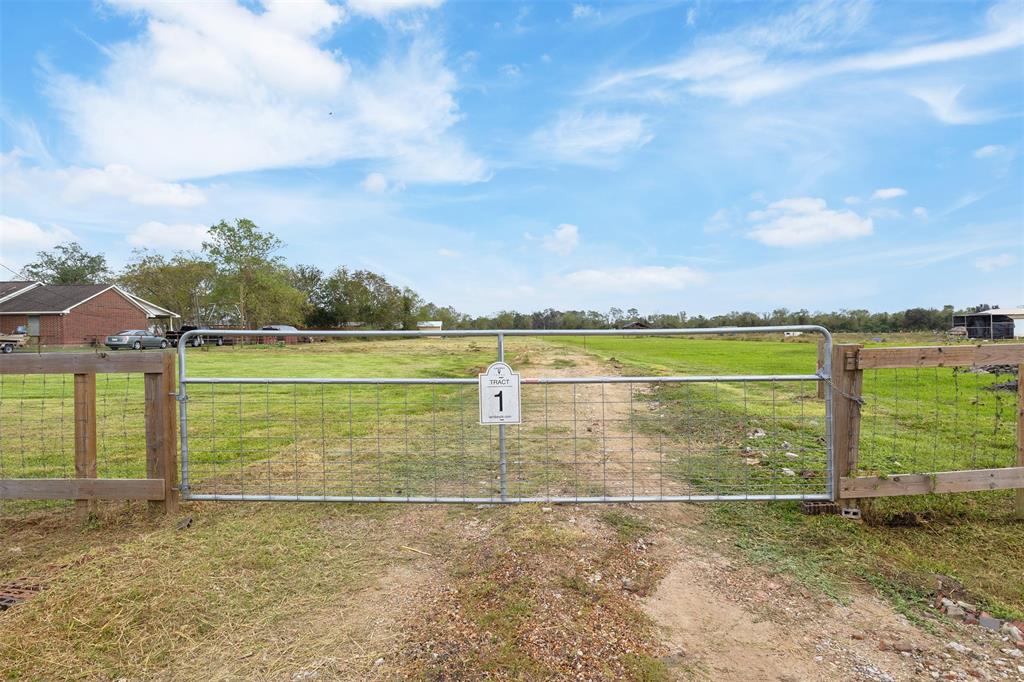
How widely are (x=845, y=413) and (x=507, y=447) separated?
12.2 feet

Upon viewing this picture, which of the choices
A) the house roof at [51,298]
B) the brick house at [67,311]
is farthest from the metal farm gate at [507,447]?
the house roof at [51,298]

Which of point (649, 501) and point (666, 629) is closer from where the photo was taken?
point (666, 629)

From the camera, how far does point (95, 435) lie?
4.21 metres

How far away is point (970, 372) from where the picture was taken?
40.2 feet

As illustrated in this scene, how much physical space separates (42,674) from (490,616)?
7.03 feet

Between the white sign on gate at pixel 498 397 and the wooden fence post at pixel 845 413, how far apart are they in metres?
2.54

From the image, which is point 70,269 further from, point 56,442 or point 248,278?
point 56,442

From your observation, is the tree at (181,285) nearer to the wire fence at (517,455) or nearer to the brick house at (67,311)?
the brick house at (67,311)

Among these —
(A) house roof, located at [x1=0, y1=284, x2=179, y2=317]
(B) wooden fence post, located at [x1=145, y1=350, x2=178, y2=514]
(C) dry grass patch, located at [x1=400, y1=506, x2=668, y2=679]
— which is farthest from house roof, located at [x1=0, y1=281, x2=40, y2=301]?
(C) dry grass patch, located at [x1=400, y1=506, x2=668, y2=679]

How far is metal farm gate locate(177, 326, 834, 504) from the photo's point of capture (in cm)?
427

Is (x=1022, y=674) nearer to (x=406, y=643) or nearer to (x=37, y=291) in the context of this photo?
(x=406, y=643)

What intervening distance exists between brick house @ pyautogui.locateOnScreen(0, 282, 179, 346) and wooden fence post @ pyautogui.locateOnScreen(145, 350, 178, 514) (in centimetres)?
4471

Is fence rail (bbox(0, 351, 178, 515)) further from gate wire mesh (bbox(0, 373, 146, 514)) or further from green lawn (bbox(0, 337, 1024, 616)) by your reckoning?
green lawn (bbox(0, 337, 1024, 616))

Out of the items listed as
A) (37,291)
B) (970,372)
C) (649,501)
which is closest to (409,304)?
(37,291)
